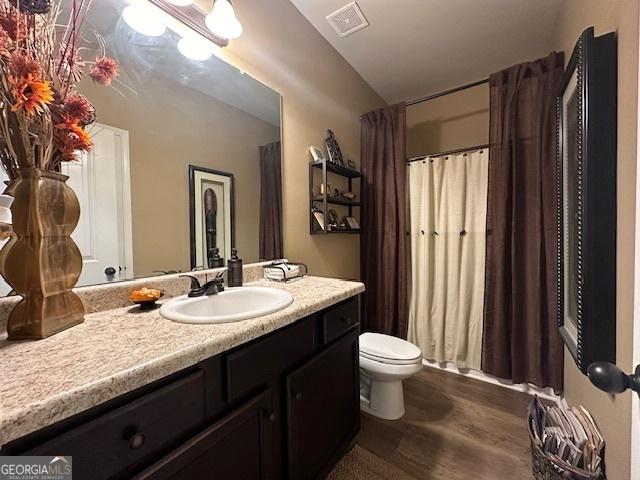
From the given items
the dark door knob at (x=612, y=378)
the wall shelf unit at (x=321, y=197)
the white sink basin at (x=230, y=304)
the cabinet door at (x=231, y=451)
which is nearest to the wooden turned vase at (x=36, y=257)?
the white sink basin at (x=230, y=304)

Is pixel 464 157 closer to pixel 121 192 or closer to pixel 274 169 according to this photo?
pixel 274 169

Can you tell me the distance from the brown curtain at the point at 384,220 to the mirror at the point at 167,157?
3.61 feet

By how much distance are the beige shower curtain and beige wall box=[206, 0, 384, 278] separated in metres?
0.66

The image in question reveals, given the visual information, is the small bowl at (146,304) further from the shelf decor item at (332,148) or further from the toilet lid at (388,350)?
the shelf decor item at (332,148)

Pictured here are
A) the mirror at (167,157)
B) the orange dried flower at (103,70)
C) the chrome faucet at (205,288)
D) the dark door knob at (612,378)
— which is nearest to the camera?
the dark door knob at (612,378)

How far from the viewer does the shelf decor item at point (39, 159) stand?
59 cm

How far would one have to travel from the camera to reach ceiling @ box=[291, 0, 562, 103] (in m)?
1.59

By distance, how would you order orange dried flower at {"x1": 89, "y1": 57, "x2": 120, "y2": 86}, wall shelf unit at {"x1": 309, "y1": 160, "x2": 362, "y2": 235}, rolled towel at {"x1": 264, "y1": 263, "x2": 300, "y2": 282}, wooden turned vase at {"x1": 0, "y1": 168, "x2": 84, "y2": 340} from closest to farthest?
wooden turned vase at {"x1": 0, "y1": 168, "x2": 84, "y2": 340} → orange dried flower at {"x1": 89, "y1": 57, "x2": 120, "y2": 86} → rolled towel at {"x1": 264, "y1": 263, "x2": 300, "y2": 282} → wall shelf unit at {"x1": 309, "y1": 160, "x2": 362, "y2": 235}

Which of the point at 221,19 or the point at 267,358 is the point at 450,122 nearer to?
the point at 221,19

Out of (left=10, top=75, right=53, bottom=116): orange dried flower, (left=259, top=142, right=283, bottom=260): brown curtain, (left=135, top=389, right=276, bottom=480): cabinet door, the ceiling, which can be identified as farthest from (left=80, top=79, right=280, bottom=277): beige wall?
the ceiling

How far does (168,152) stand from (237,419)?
1.05 meters

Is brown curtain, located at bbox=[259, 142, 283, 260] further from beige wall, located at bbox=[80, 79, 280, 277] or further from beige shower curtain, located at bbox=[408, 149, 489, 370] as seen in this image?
A: beige shower curtain, located at bbox=[408, 149, 489, 370]

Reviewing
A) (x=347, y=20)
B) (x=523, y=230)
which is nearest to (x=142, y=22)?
(x=347, y=20)

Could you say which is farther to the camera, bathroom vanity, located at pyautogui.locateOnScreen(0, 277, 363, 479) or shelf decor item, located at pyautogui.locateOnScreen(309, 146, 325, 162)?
shelf decor item, located at pyautogui.locateOnScreen(309, 146, 325, 162)
